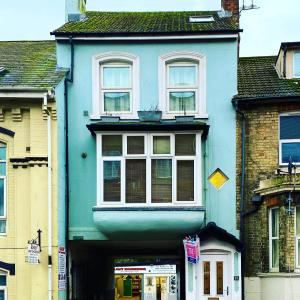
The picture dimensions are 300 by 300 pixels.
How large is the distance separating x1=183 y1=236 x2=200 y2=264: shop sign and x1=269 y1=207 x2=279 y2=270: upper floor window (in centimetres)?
229

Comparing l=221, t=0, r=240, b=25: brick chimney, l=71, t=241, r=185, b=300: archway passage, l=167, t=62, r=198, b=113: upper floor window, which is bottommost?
l=71, t=241, r=185, b=300: archway passage

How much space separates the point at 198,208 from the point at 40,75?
254 inches

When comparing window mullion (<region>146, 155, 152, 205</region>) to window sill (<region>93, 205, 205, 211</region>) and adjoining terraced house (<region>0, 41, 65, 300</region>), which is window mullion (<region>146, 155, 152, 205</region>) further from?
adjoining terraced house (<region>0, 41, 65, 300</region>)

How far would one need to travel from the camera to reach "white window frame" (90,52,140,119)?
22.8 metres

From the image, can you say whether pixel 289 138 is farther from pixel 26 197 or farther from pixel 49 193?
pixel 26 197

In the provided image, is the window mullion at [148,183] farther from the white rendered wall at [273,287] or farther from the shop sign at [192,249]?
the white rendered wall at [273,287]

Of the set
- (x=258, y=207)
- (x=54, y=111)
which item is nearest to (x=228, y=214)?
(x=258, y=207)

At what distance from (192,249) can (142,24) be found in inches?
317

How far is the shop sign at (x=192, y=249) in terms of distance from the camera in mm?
21219

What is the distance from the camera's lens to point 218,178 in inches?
880

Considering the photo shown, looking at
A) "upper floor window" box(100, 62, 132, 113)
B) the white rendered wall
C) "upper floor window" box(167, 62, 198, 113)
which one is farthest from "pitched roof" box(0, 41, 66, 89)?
the white rendered wall

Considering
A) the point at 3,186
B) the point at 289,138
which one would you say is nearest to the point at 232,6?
the point at 289,138

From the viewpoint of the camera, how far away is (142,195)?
21750 millimetres

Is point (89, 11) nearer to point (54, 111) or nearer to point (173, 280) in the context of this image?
point (54, 111)
